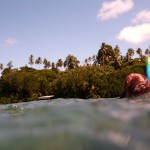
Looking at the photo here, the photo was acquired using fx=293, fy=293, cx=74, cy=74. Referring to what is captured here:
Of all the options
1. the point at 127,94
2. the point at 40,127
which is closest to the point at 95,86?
the point at 127,94

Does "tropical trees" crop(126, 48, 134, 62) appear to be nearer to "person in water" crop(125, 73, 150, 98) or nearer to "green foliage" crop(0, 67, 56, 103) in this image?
"green foliage" crop(0, 67, 56, 103)

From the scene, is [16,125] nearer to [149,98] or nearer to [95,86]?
[149,98]

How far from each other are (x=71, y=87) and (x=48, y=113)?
4474 cm

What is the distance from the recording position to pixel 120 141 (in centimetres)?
316

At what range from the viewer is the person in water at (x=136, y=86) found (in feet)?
21.2

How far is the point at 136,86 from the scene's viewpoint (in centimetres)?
653

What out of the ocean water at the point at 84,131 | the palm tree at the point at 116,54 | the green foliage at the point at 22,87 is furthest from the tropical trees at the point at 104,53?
the ocean water at the point at 84,131

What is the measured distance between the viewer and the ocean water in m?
3.18

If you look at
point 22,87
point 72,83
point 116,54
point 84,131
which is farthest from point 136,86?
point 116,54

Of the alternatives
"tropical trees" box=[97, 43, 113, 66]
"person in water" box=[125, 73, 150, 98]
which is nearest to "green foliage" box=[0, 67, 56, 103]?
"person in water" box=[125, 73, 150, 98]

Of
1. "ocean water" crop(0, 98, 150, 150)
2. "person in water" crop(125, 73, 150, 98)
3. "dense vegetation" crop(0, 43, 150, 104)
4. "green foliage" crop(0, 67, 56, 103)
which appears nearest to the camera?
"ocean water" crop(0, 98, 150, 150)

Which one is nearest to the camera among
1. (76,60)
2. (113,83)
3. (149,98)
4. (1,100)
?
(149,98)

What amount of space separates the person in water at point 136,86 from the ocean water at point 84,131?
2.14 m

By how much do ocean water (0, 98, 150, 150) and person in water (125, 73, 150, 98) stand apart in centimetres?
214
